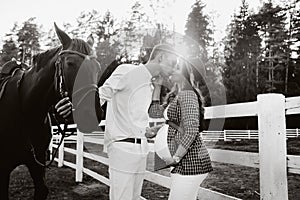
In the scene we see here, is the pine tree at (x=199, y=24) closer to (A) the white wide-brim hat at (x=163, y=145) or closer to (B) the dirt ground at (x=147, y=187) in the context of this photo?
(B) the dirt ground at (x=147, y=187)

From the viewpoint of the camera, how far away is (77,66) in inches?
102

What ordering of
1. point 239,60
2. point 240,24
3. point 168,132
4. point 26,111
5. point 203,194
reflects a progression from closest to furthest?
point 168,132, point 203,194, point 26,111, point 239,60, point 240,24

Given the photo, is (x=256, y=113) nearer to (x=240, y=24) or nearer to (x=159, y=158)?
(x=159, y=158)

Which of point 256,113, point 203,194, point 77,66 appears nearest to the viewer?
point 256,113

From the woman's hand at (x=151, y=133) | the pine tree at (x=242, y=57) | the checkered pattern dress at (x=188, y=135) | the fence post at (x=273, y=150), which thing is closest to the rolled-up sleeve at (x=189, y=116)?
the checkered pattern dress at (x=188, y=135)

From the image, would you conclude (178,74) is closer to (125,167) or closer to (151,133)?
(151,133)

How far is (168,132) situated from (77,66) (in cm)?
100

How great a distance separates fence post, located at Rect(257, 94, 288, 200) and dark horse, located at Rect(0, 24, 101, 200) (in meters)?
1.25

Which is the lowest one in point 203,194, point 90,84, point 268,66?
point 203,194

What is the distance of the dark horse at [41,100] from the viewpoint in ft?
8.20

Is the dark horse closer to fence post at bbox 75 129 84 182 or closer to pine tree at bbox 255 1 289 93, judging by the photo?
fence post at bbox 75 129 84 182

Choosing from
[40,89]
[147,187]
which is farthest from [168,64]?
[147,187]

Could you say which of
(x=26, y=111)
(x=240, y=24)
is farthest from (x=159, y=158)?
(x=240, y=24)

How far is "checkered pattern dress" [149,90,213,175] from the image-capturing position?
1.94 m
